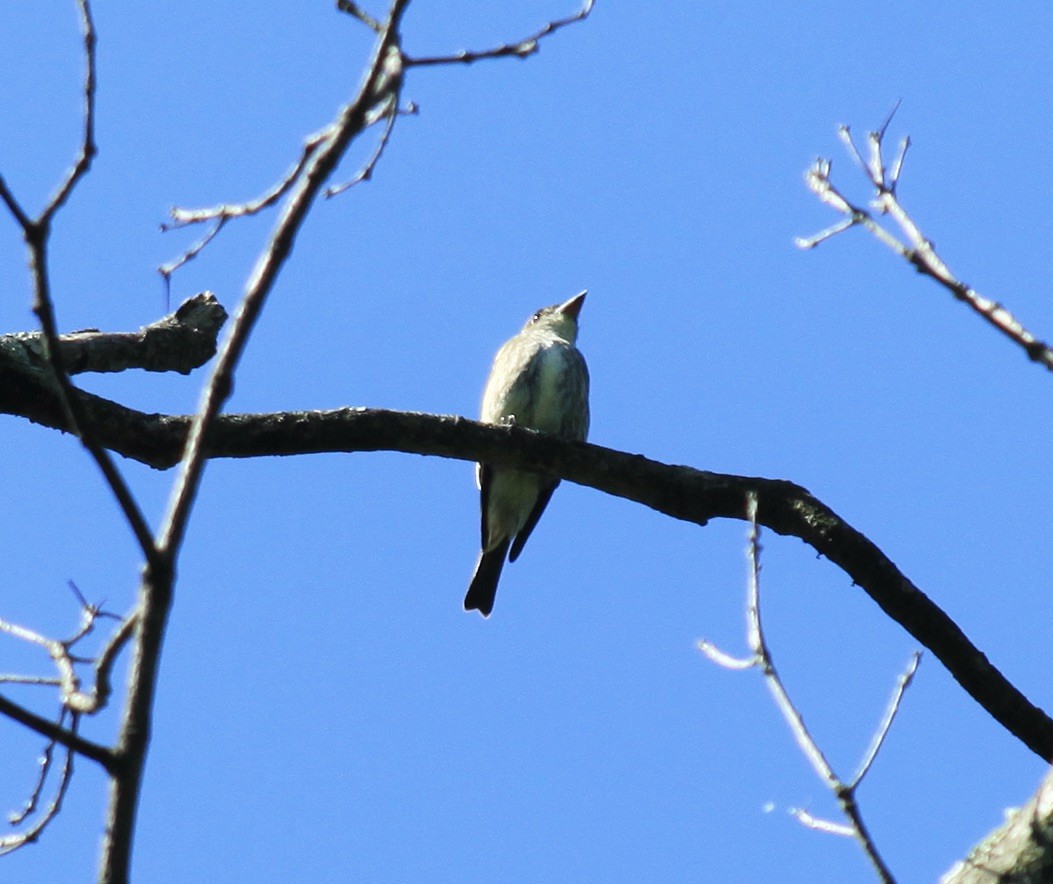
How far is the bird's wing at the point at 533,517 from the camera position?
26.3ft

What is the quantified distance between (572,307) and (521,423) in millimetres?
1755

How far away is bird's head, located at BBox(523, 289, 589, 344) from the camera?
9.39 meters

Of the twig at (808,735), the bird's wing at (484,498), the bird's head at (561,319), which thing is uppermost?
the bird's head at (561,319)

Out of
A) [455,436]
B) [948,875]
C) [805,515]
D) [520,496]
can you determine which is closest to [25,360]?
[455,436]

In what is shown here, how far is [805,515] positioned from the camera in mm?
4660

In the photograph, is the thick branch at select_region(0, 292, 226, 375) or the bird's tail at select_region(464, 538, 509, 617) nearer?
the thick branch at select_region(0, 292, 226, 375)

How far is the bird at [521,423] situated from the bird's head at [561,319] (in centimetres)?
94

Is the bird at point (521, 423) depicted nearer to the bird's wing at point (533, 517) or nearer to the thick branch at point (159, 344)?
the bird's wing at point (533, 517)

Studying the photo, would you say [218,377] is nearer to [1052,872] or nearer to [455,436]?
[1052,872]

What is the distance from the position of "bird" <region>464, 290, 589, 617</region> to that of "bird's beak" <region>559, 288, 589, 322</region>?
1133 mm

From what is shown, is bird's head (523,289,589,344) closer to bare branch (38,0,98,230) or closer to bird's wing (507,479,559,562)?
bird's wing (507,479,559,562)

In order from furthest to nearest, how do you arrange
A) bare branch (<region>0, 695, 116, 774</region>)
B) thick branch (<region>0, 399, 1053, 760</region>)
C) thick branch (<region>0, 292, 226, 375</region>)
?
1. thick branch (<region>0, 292, 226, 375</region>)
2. thick branch (<region>0, 399, 1053, 760</region>)
3. bare branch (<region>0, 695, 116, 774</region>)

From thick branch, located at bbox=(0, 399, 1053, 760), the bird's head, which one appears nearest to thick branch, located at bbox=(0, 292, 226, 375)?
thick branch, located at bbox=(0, 399, 1053, 760)

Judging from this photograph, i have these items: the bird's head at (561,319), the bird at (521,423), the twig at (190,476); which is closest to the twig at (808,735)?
the twig at (190,476)
